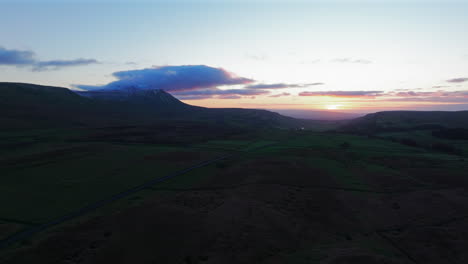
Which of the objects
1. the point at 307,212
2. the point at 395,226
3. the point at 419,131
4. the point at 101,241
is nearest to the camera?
the point at 101,241

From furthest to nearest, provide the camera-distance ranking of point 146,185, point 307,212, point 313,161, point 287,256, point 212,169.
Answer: point 313,161
point 212,169
point 146,185
point 307,212
point 287,256

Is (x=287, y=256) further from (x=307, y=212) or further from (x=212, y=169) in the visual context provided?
(x=212, y=169)

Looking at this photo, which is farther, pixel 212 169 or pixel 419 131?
pixel 419 131

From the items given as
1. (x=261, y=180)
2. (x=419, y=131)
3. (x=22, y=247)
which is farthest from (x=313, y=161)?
(x=419, y=131)

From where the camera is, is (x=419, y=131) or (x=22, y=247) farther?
(x=419, y=131)

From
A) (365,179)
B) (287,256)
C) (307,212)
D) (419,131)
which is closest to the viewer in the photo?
(287,256)

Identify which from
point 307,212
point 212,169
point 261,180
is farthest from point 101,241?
point 212,169

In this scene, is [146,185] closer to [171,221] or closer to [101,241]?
[171,221]

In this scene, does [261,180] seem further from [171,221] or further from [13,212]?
[13,212]

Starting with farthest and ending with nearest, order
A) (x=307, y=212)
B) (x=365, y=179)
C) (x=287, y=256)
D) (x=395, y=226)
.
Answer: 1. (x=365, y=179)
2. (x=307, y=212)
3. (x=395, y=226)
4. (x=287, y=256)
